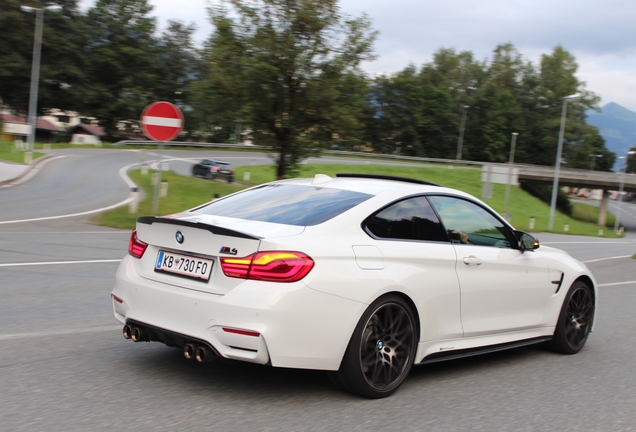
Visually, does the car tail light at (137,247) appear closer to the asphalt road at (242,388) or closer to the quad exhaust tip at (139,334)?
the quad exhaust tip at (139,334)

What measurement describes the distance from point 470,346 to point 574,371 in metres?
1.18

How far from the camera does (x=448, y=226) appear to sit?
535 centimetres

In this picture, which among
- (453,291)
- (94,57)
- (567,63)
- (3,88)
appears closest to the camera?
(453,291)

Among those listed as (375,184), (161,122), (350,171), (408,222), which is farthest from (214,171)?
(408,222)

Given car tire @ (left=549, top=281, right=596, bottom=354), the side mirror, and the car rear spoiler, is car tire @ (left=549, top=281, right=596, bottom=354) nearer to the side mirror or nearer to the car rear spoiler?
the side mirror

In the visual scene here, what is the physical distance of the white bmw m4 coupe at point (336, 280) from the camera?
13.7 ft

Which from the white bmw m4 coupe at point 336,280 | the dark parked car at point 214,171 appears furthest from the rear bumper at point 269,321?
the dark parked car at point 214,171

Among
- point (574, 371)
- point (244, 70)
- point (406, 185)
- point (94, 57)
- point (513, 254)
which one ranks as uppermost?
point (94, 57)

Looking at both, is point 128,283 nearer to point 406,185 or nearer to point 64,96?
point 406,185

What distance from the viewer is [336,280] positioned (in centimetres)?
430

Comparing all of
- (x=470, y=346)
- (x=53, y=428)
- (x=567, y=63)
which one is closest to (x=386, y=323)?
(x=470, y=346)

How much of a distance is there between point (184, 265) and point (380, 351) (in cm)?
140

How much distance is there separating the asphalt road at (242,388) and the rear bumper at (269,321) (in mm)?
349

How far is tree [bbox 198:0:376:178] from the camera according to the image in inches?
824
